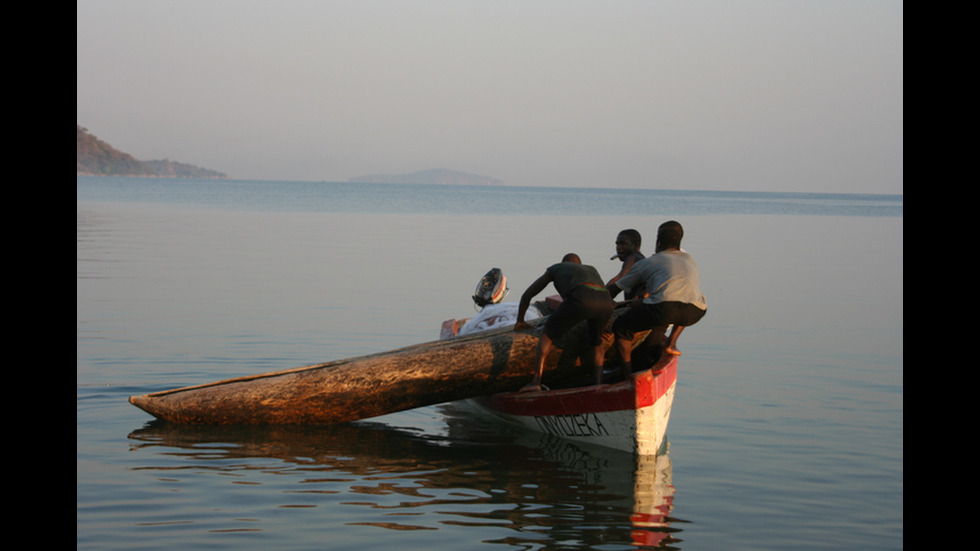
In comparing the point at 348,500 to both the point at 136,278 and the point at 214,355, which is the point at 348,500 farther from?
the point at 136,278

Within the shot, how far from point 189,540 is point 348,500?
1.52m

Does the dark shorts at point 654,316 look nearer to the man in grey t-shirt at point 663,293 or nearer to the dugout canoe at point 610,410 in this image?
the man in grey t-shirt at point 663,293

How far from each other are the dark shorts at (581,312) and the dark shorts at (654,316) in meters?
0.20

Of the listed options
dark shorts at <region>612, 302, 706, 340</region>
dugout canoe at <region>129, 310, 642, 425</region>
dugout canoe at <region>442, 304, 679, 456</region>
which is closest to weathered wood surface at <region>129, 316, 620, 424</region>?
dugout canoe at <region>129, 310, 642, 425</region>

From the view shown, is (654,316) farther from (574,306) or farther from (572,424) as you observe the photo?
(572,424)

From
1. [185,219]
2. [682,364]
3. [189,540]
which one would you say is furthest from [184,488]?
[185,219]

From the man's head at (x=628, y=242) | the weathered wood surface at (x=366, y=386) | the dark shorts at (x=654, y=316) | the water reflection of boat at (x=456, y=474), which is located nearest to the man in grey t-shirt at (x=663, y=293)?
the dark shorts at (x=654, y=316)

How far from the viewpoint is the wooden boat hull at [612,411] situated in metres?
9.29

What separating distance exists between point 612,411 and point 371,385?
108 inches

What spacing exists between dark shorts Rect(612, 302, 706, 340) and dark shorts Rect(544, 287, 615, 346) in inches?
7.9

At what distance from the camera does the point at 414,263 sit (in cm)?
2734

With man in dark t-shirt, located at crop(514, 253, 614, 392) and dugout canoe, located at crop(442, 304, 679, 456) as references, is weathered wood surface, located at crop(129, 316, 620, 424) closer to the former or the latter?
man in dark t-shirt, located at crop(514, 253, 614, 392)

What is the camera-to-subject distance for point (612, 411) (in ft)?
31.5

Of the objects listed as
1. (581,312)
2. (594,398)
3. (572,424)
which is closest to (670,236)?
(581,312)
